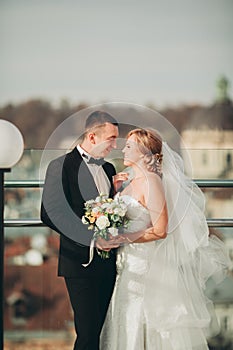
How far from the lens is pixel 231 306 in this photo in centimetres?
382

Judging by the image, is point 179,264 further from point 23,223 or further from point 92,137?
point 23,223

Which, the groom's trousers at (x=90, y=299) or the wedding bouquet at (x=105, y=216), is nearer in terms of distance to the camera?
the wedding bouquet at (x=105, y=216)

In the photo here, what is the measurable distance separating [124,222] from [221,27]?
3.16 metres

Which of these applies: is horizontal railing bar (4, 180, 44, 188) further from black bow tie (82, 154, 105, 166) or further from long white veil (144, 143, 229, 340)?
long white veil (144, 143, 229, 340)

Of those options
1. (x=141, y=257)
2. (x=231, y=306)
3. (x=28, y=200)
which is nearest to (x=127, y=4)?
(x=28, y=200)

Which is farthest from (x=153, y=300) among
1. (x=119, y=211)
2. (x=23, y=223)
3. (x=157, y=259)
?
(x=23, y=223)

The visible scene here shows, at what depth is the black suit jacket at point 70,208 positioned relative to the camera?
3.01 metres

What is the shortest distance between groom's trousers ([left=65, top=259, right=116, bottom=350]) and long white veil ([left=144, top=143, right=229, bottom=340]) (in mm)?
171

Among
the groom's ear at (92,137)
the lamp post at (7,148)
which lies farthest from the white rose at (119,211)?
the lamp post at (7,148)

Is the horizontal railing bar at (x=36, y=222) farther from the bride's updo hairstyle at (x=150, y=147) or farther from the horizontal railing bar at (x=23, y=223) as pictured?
the bride's updo hairstyle at (x=150, y=147)

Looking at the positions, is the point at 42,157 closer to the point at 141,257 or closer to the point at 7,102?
the point at 141,257

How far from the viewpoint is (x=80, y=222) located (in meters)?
3.04

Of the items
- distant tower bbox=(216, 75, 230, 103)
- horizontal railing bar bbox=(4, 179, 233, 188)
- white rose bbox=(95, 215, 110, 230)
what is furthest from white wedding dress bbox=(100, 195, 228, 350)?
distant tower bbox=(216, 75, 230, 103)

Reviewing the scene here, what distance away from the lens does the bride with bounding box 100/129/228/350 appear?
3.01m
